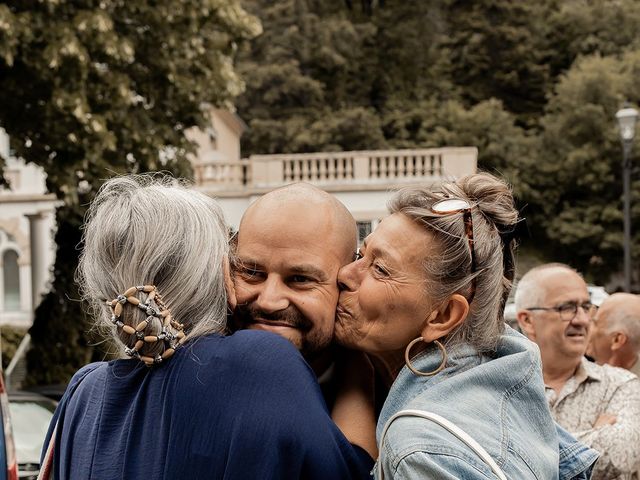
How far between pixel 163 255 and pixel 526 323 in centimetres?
274

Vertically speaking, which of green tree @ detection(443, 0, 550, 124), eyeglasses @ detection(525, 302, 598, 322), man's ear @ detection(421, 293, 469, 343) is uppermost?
green tree @ detection(443, 0, 550, 124)

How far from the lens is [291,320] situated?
2.21 m

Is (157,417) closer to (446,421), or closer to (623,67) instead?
(446,421)

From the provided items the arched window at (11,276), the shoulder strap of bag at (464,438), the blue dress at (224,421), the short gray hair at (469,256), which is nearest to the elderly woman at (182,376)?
the blue dress at (224,421)

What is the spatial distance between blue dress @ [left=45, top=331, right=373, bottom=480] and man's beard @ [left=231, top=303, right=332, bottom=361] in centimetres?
22

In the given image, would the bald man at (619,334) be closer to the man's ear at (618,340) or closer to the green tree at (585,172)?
the man's ear at (618,340)

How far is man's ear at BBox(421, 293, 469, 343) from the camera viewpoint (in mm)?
2074

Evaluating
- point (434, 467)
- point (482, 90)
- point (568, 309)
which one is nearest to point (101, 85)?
point (568, 309)

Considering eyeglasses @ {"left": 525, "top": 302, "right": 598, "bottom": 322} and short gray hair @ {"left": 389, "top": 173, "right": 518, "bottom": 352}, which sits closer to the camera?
short gray hair @ {"left": 389, "top": 173, "right": 518, "bottom": 352}

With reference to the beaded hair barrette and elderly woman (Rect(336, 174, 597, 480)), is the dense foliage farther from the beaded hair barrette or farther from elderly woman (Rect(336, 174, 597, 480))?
the beaded hair barrette

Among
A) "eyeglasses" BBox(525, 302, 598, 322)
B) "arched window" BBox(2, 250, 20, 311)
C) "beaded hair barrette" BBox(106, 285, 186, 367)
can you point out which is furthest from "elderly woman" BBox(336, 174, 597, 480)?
"arched window" BBox(2, 250, 20, 311)

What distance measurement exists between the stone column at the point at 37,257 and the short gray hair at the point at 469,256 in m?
21.8

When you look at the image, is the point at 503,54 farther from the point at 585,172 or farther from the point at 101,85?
the point at 101,85

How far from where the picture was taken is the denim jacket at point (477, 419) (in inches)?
70.7
